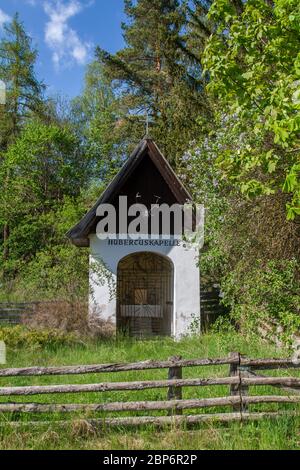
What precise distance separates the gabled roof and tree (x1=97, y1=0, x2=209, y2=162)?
4991mm

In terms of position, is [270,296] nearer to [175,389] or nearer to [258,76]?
[175,389]

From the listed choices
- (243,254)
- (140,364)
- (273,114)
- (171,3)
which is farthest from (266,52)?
(171,3)

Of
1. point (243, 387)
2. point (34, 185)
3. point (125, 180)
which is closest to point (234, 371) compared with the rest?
point (243, 387)

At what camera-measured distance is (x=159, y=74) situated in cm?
2016

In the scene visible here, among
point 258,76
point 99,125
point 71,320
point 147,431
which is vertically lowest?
point 147,431

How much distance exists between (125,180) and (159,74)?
32.0 ft

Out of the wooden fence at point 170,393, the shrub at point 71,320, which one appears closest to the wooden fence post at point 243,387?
the wooden fence at point 170,393

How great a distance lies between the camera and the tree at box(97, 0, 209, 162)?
1817 cm

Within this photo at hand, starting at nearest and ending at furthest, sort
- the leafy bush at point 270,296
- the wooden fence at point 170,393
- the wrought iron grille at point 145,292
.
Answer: the wooden fence at point 170,393, the leafy bush at point 270,296, the wrought iron grille at point 145,292

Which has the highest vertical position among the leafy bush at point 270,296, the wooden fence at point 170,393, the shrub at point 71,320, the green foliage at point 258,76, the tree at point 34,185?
the tree at point 34,185

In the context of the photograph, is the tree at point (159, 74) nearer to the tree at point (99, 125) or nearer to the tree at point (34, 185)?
the tree at point (99, 125)

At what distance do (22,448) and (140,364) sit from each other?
146 cm

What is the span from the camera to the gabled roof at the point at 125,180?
11742mm

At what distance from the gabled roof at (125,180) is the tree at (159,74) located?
4.99 m
